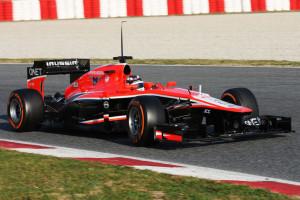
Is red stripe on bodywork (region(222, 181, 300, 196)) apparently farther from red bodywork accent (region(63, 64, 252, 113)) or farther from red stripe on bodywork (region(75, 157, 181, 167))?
red bodywork accent (region(63, 64, 252, 113))

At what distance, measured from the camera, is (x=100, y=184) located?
20.9 ft

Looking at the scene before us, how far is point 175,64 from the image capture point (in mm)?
21516

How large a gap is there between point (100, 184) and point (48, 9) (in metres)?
23.2

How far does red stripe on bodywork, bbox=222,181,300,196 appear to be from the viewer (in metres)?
6.11

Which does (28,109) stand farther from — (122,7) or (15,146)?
(122,7)

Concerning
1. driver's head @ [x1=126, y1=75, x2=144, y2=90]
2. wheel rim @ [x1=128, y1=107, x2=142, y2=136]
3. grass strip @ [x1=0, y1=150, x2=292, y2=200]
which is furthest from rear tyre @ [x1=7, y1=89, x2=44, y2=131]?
grass strip @ [x1=0, y1=150, x2=292, y2=200]

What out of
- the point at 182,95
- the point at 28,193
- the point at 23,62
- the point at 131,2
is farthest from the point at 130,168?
the point at 131,2

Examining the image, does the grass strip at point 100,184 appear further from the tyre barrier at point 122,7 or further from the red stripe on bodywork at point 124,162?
the tyre barrier at point 122,7

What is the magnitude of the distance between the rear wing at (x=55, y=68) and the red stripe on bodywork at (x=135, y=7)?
16443 millimetres

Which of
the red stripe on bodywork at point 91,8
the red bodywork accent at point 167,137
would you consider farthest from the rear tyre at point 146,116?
the red stripe on bodywork at point 91,8

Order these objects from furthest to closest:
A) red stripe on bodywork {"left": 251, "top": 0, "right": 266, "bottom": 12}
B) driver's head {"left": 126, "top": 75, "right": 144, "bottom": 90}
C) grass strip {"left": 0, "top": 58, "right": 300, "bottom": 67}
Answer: red stripe on bodywork {"left": 251, "top": 0, "right": 266, "bottom": 12} < grass strip {"left": 0, "top": 58, "right": 300, "bottom": 67} < driver's head {"left": 126, "top": 75, "right": 144, "bottom": 90}

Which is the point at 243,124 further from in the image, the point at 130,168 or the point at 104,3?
the point at 104,3

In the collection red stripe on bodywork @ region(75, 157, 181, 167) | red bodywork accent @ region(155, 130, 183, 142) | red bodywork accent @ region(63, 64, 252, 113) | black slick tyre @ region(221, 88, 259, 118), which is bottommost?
red stripe on bodywork @ region(75, 157, 181, 167)

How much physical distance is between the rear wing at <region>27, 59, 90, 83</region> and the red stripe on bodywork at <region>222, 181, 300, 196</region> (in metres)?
5.29
